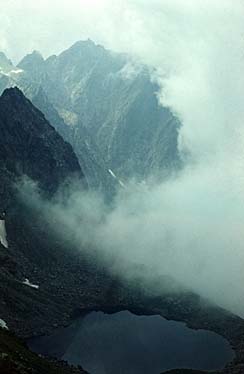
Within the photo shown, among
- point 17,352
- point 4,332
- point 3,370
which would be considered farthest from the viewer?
point 4,332

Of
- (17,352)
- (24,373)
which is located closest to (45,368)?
(17,352)

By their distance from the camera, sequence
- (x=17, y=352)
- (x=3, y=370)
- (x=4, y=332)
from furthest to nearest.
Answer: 1. (x=4, y=332)
2. (x=17, y=352)
3. (x=3, y=370)

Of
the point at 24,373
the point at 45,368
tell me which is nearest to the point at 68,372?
the point at 45,368

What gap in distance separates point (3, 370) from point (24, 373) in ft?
27.6

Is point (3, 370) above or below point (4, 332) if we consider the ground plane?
below

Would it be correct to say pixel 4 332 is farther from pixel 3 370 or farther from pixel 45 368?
pixel 3 370

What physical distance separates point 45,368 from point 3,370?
45824 mm

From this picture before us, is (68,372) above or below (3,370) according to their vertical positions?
above

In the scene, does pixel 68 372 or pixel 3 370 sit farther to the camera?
pixel 68 372

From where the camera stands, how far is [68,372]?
194125mm

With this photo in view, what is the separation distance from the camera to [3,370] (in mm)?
128875


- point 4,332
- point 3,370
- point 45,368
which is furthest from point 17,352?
point 3,370

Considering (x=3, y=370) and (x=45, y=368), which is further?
(x=45, y=368)

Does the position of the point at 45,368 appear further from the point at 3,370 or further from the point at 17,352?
the point at 3,370
